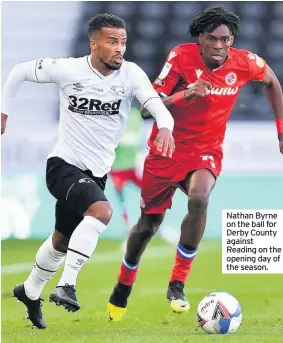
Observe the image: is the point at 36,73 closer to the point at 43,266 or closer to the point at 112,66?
the point at 112,66

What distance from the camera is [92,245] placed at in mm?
6238

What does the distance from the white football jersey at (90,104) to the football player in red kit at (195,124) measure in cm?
33

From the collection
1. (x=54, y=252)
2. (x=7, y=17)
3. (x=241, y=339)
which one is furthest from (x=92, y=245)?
(x=7, y=17)

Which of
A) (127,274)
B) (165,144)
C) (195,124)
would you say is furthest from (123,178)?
(165,144)

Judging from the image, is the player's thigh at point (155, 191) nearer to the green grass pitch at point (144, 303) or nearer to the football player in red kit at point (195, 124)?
the football player in red kit at point (195, 124)

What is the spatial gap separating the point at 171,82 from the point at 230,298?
1.50 meters

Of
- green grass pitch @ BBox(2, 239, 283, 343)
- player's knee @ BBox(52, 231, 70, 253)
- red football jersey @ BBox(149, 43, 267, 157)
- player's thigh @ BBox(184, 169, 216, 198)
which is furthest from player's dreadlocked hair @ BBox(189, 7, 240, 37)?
green grass pitch @ BBox(2, 239, 283, 343)

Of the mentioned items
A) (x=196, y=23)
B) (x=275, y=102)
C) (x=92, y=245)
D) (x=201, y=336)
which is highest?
(x=196, y=23)

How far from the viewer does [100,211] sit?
20.3 ft

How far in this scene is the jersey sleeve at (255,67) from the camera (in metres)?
7.32

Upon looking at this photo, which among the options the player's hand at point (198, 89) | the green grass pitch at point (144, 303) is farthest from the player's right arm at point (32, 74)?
the green grass pitch at point (144, 303)

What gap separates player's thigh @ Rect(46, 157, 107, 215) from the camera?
6270 mm

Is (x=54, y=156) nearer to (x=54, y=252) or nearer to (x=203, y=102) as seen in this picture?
(x=54, y=252)

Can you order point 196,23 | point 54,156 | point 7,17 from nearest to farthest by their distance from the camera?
point 54,156 < point 196,23 < point 7,17
